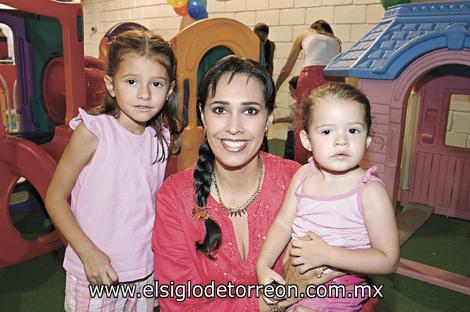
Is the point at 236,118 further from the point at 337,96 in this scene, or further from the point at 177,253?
the point at 177,253

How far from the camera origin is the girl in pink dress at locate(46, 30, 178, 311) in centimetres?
163

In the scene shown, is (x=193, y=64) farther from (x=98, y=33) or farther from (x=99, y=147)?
(x=98, y=33)

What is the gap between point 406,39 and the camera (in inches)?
105

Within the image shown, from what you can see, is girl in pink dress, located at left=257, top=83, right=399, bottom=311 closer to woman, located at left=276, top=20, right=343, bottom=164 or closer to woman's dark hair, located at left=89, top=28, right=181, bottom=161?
woman's dark hair, located at left=89, top=28, right=181, bottom=161

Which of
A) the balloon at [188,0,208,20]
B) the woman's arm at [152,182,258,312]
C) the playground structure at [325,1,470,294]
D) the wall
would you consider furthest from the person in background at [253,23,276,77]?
the woman's arm at [152,182,258,312]

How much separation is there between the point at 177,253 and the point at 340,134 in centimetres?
69

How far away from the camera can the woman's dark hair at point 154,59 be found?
1.69 m

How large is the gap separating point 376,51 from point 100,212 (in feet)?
6.70

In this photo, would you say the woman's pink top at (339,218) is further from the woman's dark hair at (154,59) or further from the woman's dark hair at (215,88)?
the woman's dark hair at (154,59)

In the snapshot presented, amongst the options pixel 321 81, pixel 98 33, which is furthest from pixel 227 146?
pixel 98 33

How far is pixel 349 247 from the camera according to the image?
1.35 metres

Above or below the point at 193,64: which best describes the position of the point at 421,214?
below

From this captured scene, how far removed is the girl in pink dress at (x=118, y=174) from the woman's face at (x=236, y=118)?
349mm

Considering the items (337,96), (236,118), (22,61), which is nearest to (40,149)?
(22,61)
